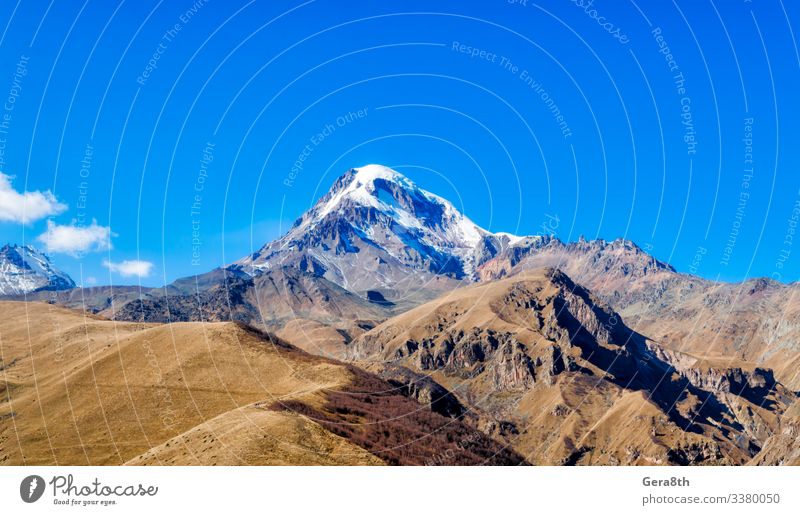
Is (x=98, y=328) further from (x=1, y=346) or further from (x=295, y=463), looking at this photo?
(x=295, y=463)

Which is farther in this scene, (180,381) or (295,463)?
(180,381)

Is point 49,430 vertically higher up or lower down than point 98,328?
lower down
